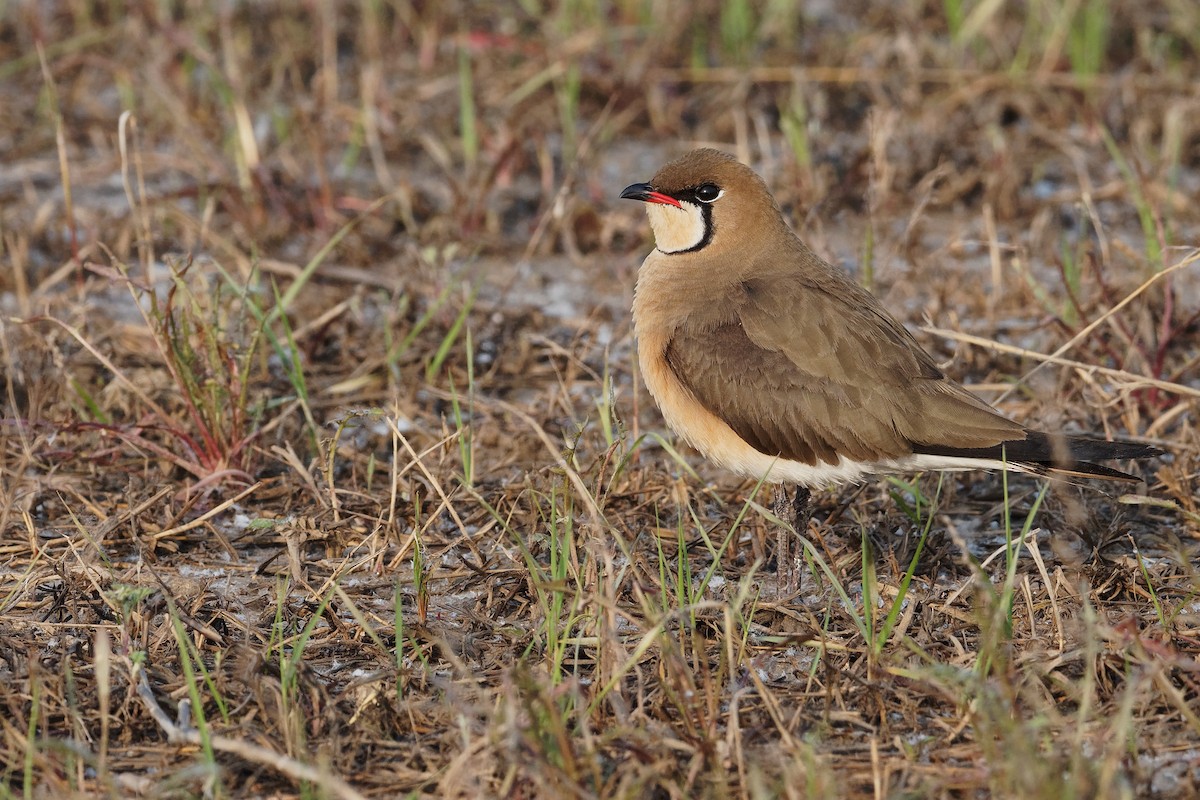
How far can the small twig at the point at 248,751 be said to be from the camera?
8.18 feet

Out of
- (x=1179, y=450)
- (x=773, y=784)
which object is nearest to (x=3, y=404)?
(x=773, y=784)

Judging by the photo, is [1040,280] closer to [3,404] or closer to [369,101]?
[369,101]

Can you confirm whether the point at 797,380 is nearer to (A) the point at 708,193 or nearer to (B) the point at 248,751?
(A) the point at 708,193

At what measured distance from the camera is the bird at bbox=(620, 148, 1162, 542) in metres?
3.69

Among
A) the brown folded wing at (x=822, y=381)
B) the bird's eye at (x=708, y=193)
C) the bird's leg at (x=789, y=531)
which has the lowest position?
the bird's leg at (x=789, y=531)

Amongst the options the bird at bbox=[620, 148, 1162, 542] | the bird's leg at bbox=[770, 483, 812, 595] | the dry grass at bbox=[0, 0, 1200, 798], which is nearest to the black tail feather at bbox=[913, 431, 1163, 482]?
the bird at bbox=[620, 148, 1162, 542]

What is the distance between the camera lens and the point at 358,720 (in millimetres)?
3100

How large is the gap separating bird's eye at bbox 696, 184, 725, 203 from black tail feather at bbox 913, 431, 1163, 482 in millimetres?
1019

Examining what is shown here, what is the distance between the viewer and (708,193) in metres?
4.29

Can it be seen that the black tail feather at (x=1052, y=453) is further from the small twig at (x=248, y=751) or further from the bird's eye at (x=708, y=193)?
the small twig at (x=248, y=751)

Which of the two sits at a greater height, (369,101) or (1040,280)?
(369,101)

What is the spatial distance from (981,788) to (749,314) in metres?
1.49

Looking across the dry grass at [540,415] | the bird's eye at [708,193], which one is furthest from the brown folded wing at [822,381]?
the bird's eye at [708,193]

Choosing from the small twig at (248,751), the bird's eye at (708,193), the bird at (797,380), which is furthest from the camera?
the bird's eye at (708,193)
